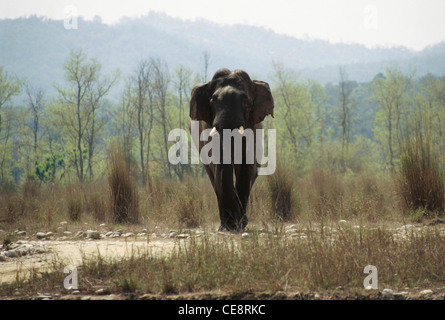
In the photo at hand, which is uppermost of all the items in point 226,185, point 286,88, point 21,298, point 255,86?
point 286,88

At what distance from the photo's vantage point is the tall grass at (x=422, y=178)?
8.95 metres

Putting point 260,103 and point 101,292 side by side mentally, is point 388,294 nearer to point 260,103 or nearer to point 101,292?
point 101,292

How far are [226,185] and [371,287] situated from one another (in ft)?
11.9

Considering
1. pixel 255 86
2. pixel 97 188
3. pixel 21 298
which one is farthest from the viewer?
pixel 97 188

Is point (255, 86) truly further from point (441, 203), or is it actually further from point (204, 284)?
point (204, 284)

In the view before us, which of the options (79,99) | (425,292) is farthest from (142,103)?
(425,292)

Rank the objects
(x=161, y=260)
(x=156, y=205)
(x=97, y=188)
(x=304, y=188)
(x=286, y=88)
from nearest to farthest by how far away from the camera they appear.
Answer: (x=161, y=260) → (x=156, y=205) → (x=97, y=188) → (x=304, y=188) → (x=286, y=88)

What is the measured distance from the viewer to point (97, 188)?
1159cm

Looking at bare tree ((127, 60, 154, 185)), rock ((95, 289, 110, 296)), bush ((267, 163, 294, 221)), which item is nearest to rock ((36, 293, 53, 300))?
rock ((95, 289, 110, 296))

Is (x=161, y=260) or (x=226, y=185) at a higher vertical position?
(x=226, y=185)

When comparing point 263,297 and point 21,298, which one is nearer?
point 263,297

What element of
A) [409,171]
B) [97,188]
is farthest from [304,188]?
[97,188]

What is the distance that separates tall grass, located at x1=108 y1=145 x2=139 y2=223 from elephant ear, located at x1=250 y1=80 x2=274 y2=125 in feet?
9.46

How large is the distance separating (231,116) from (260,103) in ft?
4.00
